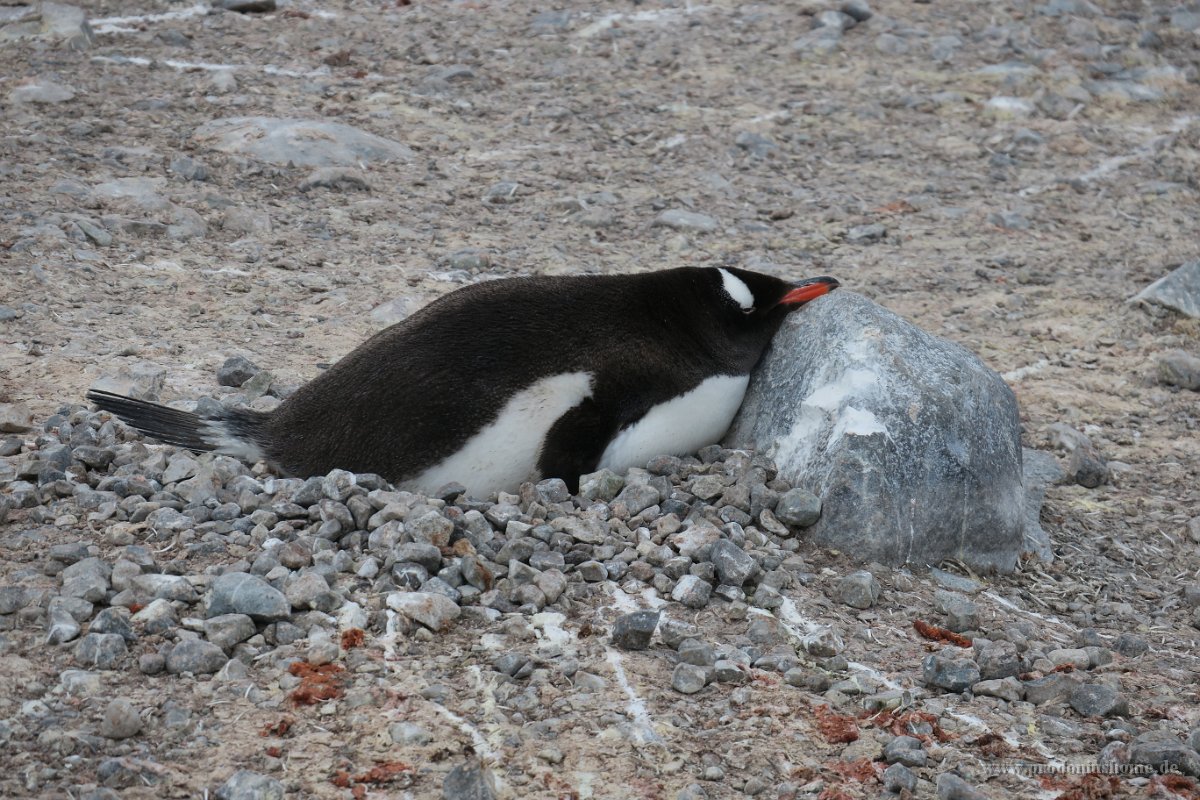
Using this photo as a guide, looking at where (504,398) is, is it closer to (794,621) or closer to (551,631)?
(551,631)

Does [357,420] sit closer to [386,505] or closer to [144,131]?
[386,505]

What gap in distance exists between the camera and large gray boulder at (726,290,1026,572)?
4199mm

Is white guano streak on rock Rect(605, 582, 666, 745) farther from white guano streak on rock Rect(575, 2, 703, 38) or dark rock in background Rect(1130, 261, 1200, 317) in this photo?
white guano streak on rock Rect(575, 2, 703, 38)

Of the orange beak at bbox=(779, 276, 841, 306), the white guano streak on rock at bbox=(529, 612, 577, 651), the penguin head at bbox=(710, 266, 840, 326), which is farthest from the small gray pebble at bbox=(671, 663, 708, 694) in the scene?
the orange beak at bbox=(779, 276, 841, 306)

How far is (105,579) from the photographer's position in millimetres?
3352

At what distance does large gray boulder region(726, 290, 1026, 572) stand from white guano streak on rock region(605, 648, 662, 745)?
1116 mm

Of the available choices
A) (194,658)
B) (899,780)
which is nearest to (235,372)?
(194,658)

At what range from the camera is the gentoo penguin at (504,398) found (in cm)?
410

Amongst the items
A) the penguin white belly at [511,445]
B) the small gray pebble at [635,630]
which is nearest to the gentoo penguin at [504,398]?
the penguin white belly at [511,445]

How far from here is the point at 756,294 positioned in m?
4.84

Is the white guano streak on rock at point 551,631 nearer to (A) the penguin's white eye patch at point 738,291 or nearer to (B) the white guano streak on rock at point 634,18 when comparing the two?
(A) the penguin's white eye patch at point 738,291

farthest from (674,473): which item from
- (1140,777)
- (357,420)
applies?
(1140,777)

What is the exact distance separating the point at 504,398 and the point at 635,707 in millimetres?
1324

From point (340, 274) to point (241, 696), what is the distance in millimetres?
3690
